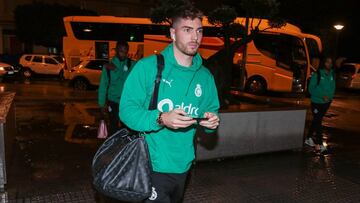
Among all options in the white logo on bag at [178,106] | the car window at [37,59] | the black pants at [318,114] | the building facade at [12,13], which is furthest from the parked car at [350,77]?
the building facade at [12,13]

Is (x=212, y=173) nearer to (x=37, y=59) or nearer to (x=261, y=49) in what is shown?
(x=261, y=49)

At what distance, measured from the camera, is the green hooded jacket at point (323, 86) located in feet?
22.5

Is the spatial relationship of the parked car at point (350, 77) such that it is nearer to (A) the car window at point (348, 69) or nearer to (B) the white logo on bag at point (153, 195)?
(A) the car window at point (348, 69)

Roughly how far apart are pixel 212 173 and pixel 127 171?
3.31 metres

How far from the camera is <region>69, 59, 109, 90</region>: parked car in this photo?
55.0ft

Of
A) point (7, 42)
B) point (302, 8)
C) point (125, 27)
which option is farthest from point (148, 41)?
point (7, 42)

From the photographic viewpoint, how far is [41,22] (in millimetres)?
30750

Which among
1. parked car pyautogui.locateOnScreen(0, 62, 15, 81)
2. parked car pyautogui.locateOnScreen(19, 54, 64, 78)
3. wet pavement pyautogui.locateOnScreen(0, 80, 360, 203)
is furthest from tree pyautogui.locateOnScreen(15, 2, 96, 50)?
wet pavement pyautogui.locateOnScreen(0, 80, 360, 203)

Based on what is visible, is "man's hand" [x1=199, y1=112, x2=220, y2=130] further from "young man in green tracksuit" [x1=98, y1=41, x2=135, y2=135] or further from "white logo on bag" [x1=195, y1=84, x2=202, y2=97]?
"young man in green tracksuit" [x1=98, y1=41, x2=135, y2=135]

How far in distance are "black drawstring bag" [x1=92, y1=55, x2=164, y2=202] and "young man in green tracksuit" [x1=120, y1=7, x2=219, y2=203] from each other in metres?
0.08

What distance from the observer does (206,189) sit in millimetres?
4848

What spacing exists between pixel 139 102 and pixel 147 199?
2.18 ft

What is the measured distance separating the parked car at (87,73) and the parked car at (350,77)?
42.9 feet

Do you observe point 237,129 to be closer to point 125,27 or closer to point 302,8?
point 125,27
